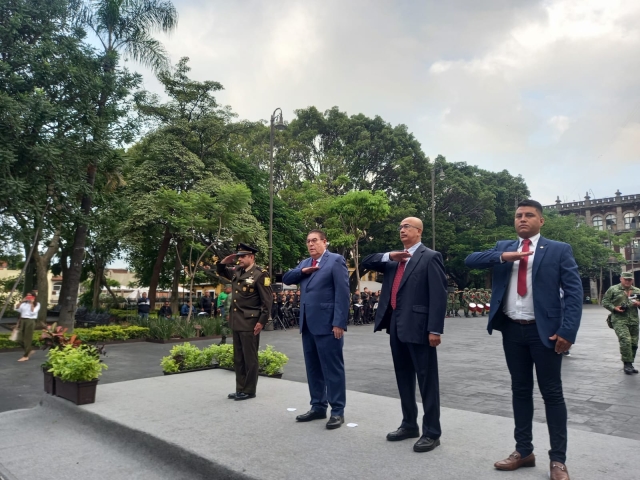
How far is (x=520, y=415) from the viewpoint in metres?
3.47

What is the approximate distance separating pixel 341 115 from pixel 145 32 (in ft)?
66.6

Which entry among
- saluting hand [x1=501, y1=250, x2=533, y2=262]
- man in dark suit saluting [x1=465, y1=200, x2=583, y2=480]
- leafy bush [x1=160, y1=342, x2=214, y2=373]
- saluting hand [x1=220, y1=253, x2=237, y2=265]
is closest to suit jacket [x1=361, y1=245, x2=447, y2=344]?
man in dark suit saluting [x1=465, y1=200, x2=583, y2=480]

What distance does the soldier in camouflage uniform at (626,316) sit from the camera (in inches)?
339

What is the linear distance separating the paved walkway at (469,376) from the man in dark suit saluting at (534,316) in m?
2.17

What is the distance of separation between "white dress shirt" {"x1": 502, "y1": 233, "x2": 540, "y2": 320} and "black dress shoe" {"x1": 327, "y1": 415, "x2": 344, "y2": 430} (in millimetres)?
1793

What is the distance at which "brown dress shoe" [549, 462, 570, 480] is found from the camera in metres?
3.07

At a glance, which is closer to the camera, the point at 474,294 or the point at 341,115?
the point at 474,294

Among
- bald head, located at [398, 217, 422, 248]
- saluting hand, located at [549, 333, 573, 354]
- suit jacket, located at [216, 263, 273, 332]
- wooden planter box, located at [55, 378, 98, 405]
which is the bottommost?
wooden planter box, located at [55, 378, 98, 405]

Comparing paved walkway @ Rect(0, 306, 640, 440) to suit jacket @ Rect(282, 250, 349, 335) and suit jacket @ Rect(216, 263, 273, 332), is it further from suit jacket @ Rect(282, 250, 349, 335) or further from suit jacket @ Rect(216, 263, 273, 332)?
suit jacket @ Rect(282, 250, 349, 335)

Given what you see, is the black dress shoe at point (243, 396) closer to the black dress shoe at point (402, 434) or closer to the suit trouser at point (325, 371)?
the suit trouser at point (325, 371)

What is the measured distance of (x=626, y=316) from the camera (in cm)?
876

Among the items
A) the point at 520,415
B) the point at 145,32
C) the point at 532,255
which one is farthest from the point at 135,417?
the point at 145,32

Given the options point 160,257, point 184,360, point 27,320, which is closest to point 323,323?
point 184,360

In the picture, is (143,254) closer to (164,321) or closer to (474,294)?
(164,321)
